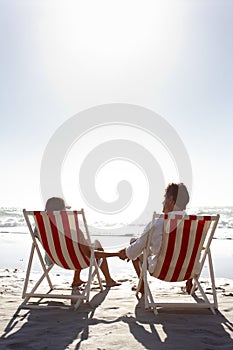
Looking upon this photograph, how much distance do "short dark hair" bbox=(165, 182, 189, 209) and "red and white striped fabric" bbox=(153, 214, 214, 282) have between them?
416 mm

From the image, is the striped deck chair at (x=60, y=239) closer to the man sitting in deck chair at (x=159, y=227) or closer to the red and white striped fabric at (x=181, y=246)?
the man sitting in deck chair at (x=159, y=227)

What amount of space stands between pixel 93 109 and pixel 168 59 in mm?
2815

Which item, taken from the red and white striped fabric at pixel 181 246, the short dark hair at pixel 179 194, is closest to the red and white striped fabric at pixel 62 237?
the red and white striped fabric at pixel 181 246

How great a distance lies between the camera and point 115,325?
2.75 meters

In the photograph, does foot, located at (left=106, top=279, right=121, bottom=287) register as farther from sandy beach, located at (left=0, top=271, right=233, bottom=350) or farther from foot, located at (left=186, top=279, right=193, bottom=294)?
foot, located at (left=186, top=279, right=193, bottom=294)

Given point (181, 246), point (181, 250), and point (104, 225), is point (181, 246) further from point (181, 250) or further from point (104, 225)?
point (104, 225)

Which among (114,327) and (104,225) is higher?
(114,327)

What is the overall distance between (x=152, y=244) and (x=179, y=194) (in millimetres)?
575

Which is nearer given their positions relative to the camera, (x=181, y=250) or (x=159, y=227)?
(x=181, y=250)

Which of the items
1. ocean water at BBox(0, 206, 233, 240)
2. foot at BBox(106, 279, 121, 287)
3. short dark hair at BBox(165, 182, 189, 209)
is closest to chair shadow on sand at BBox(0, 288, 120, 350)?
foot at BBox(106, 279, 121, 287)

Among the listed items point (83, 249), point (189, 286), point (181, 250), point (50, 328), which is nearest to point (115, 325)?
point (50, 328)

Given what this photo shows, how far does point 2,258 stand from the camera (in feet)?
24.2

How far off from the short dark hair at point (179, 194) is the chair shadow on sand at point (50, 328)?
1.29 m

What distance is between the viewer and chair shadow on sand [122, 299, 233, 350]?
7.64ft
